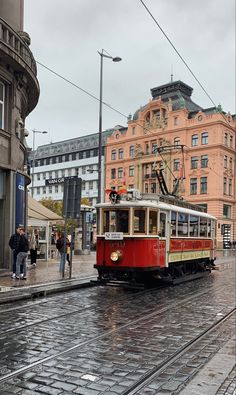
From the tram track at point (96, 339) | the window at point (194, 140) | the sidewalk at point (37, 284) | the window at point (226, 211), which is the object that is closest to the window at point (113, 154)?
the window at point (194, 140)

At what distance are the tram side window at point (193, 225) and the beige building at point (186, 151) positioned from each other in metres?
44.4

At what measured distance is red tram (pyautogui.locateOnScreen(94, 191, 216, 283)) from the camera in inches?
570

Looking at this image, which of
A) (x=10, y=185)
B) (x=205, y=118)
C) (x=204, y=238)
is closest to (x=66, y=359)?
(x=10, y=185)

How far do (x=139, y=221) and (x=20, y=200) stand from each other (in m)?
5.89

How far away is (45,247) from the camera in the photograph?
2739cm

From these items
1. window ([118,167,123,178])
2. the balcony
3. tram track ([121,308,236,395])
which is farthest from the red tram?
window ([118,167,123,178])

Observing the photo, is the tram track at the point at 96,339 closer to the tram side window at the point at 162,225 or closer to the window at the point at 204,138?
the tram side window at the point at 162,225

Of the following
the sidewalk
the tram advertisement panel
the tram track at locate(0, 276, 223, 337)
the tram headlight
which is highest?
the tram advertisement panel

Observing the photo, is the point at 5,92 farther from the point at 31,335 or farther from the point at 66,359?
the point at 66,359

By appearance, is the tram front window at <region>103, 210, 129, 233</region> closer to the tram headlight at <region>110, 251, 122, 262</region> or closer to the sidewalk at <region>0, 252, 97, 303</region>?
the tram headlight at <region>110, 251, 122, 262</region>

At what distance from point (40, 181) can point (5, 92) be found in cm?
9093

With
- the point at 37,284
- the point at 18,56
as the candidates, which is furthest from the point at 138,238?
the point at 18,56

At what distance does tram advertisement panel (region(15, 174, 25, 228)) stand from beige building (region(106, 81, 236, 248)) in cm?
4516

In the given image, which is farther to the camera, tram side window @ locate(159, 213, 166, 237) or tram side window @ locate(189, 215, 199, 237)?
tram side window @ locate(189, 215, 199, 237)
